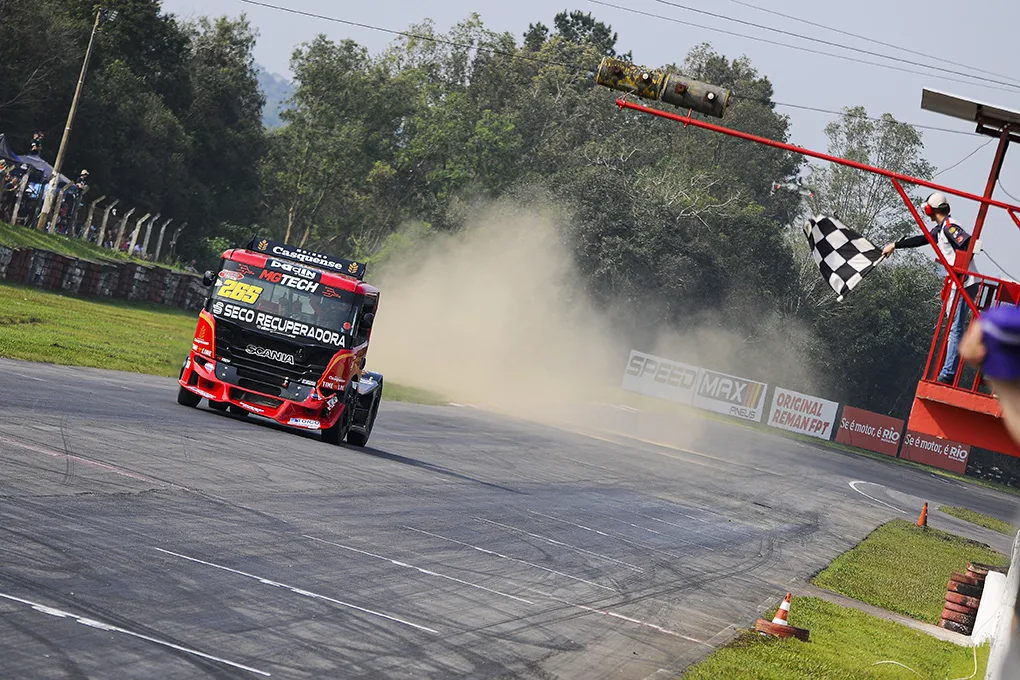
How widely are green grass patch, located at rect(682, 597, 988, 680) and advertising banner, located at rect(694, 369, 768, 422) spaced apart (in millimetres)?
51380

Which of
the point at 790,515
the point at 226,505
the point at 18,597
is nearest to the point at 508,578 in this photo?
the point at 226,505

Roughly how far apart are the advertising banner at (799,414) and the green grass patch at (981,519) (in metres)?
25.8

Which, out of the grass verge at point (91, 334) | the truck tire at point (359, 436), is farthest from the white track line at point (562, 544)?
the grass verge at point (91, 334)

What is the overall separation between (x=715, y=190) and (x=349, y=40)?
26.7 metres

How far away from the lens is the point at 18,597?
289 inches

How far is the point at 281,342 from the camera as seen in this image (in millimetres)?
19641

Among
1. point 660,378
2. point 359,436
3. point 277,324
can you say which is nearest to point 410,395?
point 359,436

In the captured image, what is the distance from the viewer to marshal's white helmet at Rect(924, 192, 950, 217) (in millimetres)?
13820

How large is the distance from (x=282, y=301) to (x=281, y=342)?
2.39ft

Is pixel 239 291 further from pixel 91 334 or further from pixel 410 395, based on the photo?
pixel 410 395

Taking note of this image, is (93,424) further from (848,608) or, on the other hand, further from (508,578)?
(848,608)

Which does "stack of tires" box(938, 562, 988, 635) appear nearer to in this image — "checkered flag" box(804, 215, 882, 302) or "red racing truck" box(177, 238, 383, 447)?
"checkered flag" box(804, 215, 882, 302)

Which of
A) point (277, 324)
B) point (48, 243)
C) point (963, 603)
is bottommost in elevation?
point (963, 603)

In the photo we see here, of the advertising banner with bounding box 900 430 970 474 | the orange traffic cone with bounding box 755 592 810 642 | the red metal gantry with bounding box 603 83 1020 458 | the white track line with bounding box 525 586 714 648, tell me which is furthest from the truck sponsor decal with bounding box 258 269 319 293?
the advertising banner with bounding box 900 430 970 474
